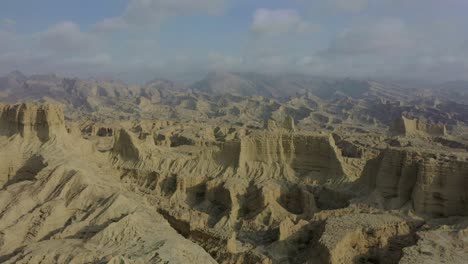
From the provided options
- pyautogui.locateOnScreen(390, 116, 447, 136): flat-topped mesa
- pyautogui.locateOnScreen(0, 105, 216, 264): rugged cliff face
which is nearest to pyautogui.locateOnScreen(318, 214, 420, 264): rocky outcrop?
pyautogui.locateOnScreen(0, 105, 216, 264): rugged cliff face

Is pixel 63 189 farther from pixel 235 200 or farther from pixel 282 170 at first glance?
pixel 282 170

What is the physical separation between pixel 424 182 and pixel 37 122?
41140 millimetres

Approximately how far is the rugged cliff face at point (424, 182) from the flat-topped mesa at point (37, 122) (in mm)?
35387

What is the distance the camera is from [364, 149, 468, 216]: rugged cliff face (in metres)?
36.4

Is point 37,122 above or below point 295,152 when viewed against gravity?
above

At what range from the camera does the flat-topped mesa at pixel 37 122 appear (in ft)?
165

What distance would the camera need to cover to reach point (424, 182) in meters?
37.6

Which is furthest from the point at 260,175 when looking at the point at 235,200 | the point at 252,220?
the point at 252,220

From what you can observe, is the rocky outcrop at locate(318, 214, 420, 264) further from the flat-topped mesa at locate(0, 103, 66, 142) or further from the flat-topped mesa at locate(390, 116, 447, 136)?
the flat-topped mesa at locate(390, 116, 447, 136)

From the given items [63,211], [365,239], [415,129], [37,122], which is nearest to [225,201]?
[63,211]

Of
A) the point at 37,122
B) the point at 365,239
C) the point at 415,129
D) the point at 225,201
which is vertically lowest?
the point at 415,129

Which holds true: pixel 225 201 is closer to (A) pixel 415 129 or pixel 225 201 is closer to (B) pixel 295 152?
(B) pixel 295 152

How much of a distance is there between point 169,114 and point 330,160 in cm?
14398

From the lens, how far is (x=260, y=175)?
52.3m
